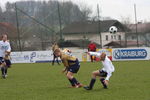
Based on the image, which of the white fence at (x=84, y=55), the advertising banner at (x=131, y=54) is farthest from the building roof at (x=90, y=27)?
the advertising banner at (x=131, y=54)

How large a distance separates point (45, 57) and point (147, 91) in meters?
28.2

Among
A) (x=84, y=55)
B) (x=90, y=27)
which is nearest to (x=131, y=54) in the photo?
(x=84, y=55)

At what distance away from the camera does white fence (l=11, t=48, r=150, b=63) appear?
124 ft

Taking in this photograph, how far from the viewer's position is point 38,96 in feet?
38.8

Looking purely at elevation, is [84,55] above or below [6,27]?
below

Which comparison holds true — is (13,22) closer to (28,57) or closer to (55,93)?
(28,57)

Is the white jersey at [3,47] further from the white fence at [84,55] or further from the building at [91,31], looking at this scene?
the building at [91,31]

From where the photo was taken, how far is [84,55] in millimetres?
39812

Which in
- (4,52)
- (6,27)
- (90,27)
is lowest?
(4,52)

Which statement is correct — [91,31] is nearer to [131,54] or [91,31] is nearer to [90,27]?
[90,27]

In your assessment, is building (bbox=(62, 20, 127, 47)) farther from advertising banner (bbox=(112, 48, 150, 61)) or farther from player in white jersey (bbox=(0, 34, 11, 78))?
player in white jersey (bbox=(0, 34, 11, 78))

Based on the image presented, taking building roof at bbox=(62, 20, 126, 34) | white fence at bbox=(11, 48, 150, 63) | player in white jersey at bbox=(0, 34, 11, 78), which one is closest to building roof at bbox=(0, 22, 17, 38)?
building roof at bbox=(62, 20, 126, 34)

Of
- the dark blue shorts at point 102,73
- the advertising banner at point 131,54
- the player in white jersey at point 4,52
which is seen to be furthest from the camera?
the advertising banner at point 131,54

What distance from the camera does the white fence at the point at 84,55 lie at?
124ft
